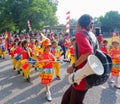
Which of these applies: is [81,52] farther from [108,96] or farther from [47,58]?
[108,96]

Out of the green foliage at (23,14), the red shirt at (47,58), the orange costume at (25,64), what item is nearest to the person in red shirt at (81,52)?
the red shirt at (47,58)

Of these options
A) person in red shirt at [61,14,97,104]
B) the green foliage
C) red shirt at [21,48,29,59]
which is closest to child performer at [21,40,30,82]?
red shirt at [21,48,29,59]

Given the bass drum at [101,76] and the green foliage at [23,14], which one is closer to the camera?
the bass drum at [101,76]

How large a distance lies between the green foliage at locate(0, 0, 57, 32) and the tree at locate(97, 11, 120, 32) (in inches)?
693

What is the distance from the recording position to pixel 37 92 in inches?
267

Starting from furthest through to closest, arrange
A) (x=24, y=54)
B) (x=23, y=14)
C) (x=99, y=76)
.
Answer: (x=23, y=14) → (x=24, y=54) → (x=99, y=76)

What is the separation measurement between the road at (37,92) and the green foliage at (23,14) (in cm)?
2910

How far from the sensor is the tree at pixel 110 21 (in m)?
54.5

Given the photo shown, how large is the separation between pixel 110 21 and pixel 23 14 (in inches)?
916

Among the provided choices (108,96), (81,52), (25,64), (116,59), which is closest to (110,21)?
(25,64)

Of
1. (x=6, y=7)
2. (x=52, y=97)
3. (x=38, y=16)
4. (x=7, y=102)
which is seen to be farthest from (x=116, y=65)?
(x=6, y=7)

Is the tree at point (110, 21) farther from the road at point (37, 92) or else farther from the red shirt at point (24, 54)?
the road at point (37, 92)

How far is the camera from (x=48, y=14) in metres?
39.4

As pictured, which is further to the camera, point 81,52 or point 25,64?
point 25,64
